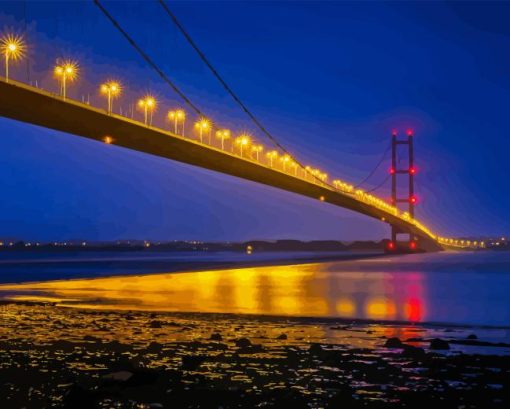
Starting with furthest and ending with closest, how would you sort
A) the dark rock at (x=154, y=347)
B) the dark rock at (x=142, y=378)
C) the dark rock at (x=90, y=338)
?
the dark rock at (x=90, y=338)
the dark rock at (x=154, y=347)
the dark rock at (x=142, y=378)

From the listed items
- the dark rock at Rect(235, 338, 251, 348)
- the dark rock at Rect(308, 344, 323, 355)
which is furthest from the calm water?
the dark rock at Rect(235, 338, 251, 348)

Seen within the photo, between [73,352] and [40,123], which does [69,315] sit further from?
[40,123]

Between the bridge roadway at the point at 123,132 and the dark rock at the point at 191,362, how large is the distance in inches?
801

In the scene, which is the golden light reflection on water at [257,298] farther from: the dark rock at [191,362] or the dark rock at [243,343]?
the dark rock at [191,362]

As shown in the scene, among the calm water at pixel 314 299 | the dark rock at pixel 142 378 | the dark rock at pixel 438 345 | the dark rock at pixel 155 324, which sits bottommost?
the dark rock at pixel 142 378

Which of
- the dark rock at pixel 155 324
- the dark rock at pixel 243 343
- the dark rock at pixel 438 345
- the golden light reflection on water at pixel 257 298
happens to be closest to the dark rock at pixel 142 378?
the dark rock at pixel 243 343

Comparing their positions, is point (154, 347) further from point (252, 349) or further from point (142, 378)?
point (142, 378)

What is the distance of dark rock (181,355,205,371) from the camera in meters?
9.88

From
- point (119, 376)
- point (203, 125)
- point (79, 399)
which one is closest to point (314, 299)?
point (119, 376)

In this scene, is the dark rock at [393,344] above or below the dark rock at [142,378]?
above

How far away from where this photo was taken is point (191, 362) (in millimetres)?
10102

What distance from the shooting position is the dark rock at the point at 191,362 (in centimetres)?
988

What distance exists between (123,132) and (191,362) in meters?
29.6

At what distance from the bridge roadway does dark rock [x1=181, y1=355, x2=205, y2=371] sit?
20344mm
